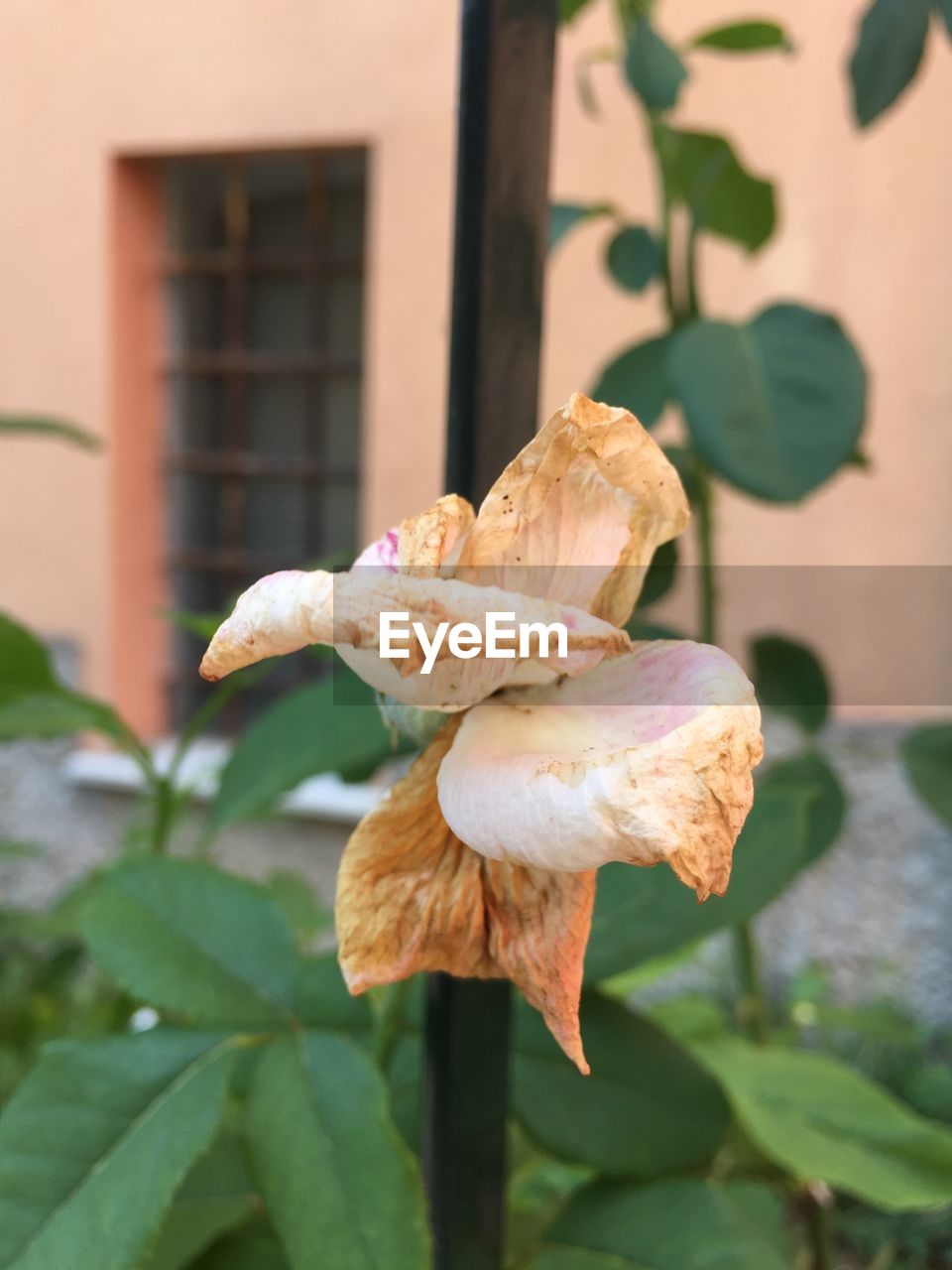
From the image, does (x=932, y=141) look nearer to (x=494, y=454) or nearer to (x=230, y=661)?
(x=494, y=454)

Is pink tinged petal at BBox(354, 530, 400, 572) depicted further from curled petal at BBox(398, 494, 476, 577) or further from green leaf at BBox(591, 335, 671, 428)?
green leaf at BBox(591, 335, 671, 428)

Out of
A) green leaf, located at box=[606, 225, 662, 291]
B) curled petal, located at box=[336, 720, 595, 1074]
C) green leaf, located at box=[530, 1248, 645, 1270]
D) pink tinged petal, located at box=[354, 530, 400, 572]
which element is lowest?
green leaf, located at box=[530, 1248, 645, 1270]

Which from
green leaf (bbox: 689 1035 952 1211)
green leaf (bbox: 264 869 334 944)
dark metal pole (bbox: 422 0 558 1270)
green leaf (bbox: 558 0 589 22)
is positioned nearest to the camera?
dark metal pole (bbox: 422 0 558 1270)

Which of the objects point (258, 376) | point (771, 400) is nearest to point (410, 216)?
point (258, 376)

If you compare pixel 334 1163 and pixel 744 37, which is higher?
pixel 744 37

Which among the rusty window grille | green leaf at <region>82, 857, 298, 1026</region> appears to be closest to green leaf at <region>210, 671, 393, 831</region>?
green leaf at <region>82, 857, 298, 1026</region>

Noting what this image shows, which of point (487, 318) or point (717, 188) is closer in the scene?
point (487, 318)

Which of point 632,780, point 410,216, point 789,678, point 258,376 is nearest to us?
point 632,780

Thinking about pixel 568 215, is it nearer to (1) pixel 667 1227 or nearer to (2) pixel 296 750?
(2) pixel 296 750
